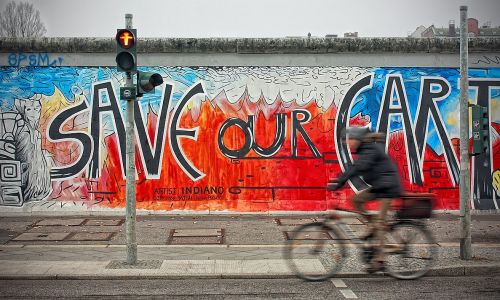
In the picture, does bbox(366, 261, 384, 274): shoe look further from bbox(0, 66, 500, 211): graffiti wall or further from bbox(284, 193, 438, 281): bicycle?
bbox(0, 66, 500, 211): graffiti wall

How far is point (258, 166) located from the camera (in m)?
13.5

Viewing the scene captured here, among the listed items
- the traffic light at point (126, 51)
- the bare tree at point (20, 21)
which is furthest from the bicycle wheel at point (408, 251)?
the bare tree at point (20, 21)

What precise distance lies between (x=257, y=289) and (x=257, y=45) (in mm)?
7337

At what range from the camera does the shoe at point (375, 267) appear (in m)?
7.66

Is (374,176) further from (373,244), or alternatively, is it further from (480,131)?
(480,131)

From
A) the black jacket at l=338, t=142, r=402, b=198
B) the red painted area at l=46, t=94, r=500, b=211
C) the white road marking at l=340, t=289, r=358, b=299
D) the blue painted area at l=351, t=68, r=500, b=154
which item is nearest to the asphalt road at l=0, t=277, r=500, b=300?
the white road marking at l=340, t=289, r=358, b=299

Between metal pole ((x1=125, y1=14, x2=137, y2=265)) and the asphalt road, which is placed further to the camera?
metal pole ((x1=125, y1=14, x2=137, y2=265))

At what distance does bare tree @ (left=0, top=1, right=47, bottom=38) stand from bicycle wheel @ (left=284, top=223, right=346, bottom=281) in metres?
32.2

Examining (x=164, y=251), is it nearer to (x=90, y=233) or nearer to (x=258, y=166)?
(x=90, y=233)

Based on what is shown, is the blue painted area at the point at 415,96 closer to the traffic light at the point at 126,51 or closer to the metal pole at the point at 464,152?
the metal pole at the point at 464,152

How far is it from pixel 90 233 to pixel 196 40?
16.6 ft

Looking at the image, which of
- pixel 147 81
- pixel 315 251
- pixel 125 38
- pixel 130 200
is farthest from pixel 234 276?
pixel 125 38

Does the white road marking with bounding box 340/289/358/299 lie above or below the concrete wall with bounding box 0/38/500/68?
below

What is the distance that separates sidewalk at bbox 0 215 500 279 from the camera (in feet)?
26.6
